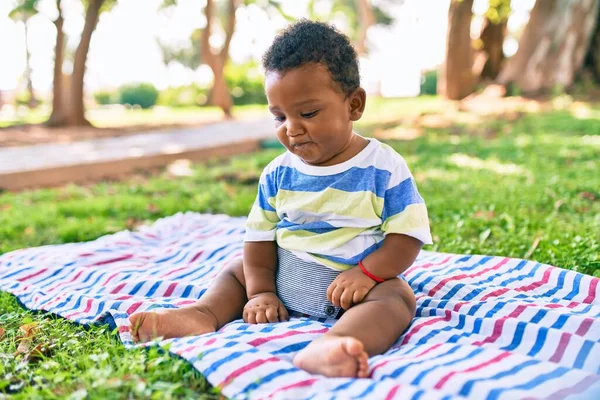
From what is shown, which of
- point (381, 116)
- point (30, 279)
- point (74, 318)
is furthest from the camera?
point (381, 116)

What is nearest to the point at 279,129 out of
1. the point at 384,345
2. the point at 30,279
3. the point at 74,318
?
the point at 384,345

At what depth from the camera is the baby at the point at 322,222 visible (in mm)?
2260

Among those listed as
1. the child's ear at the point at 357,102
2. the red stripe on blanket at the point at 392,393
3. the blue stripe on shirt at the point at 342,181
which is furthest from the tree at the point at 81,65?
the red stripe on blanket at the point at 392,393

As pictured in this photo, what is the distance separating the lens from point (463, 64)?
13.4 m

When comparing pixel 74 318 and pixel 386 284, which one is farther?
pixel 74 318

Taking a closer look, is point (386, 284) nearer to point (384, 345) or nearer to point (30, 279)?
point (384, 345)

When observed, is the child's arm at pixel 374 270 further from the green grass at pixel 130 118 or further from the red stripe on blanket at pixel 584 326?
the green grass at pixel 130 118

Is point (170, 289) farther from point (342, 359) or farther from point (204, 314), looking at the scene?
point (342, 359)

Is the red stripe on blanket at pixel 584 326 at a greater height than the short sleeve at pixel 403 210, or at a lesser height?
lesser

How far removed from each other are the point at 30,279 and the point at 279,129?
1763 millimetres

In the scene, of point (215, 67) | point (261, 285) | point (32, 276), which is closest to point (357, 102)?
point (261, 285)

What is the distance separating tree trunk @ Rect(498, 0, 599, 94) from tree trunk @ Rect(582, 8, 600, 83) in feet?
0.55

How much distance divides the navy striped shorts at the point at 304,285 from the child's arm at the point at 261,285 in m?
0.05

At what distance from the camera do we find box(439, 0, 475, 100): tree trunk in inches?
511
